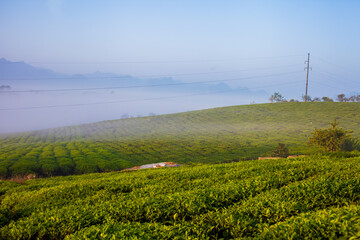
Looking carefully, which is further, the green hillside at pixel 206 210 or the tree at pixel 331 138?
the tree at pixel 331 138

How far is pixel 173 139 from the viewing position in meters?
107

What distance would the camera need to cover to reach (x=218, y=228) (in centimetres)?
770

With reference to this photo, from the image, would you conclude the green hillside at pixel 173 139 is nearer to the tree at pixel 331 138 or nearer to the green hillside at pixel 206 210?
the tree at pixel 331 138

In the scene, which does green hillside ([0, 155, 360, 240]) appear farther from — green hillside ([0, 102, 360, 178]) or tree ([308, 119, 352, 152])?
green hillside ([0, 102, 360, 178])

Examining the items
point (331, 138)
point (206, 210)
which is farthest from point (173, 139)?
point (206, 210)

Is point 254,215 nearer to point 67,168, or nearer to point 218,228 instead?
point 218,228

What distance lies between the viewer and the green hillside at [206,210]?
698cm

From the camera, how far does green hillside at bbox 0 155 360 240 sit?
22.9 ft

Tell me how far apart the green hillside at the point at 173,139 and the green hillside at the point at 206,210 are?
48.1m

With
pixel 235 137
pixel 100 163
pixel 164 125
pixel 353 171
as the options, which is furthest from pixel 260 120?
pixel 353 171

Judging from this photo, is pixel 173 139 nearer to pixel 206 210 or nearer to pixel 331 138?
pixel 331 138

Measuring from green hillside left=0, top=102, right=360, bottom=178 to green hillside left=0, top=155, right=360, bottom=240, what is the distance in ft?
158

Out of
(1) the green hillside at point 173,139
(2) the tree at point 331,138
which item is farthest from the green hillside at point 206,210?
(1) the green hillside at point 173,139

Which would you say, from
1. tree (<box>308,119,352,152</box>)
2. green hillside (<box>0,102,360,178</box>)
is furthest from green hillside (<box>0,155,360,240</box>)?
green hillside (<box>0,102,360,178</box>)
